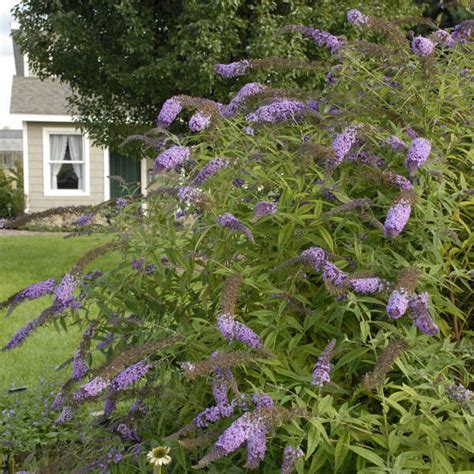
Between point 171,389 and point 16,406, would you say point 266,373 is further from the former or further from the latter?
point 16,406

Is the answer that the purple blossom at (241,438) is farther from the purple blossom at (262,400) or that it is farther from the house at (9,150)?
the house at (9,150)

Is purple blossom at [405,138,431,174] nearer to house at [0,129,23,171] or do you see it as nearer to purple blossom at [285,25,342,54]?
purple blossom at [285,25,342,54]

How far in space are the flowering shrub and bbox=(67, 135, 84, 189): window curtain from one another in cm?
1969

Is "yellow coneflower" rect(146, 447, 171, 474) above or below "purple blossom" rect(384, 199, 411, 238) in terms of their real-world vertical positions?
below

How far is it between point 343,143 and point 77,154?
20.6 m

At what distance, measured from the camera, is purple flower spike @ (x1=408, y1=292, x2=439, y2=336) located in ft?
6.79

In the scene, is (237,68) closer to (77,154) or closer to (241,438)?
(241,438)

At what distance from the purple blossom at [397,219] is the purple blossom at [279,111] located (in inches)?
27.7

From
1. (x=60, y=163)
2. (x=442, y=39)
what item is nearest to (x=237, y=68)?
(x=442, y=39)

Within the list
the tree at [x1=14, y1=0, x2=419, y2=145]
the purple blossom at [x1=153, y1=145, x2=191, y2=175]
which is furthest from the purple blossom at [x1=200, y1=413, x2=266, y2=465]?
the tree at [x1=14, y1=0, x2=419, y2=145]

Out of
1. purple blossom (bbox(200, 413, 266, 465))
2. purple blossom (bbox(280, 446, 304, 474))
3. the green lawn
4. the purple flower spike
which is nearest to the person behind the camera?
purple blossom (bbox(200, 413, 266, 465))

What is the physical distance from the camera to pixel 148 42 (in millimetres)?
10523

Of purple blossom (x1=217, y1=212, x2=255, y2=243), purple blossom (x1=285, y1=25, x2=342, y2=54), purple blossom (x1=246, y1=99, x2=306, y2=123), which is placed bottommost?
purple blossom (x1=217, y1=212, x2=255, y2=243)

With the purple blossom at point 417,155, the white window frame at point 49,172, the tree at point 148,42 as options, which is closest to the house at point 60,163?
the white window frame at point 49,172
